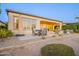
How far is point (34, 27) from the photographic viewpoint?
4.37 metres

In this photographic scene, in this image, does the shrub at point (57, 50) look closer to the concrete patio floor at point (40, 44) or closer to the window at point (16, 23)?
the concrete patio floor at point (40, 44)

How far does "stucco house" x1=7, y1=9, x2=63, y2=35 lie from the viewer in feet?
14.1

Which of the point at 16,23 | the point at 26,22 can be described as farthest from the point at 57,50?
the point at 16,23

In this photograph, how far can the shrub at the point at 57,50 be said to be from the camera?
4.25 metres

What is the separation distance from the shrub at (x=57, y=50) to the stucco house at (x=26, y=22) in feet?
0.95

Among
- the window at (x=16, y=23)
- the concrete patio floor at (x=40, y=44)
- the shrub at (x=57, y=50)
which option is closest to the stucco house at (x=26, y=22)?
the window at (x=16, y=23)

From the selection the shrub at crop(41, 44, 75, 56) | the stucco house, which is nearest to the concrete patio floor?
the shrub at crop(41, 44, 75, 56)

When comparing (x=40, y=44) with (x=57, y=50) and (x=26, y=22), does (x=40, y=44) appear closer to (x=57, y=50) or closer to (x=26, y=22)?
(x=57, y=50)

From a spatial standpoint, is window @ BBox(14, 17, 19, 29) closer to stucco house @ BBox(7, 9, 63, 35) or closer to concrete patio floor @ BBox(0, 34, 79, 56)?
stucco house @ BBox(7, 9, 63, 35)

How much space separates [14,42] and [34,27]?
1.38 ft

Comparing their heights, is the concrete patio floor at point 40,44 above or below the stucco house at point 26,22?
below

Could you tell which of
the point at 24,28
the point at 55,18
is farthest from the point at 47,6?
the point at 24,28

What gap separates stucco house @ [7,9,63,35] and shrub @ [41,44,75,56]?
290 millimetres

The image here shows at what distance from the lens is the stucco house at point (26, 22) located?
4.30 metres
